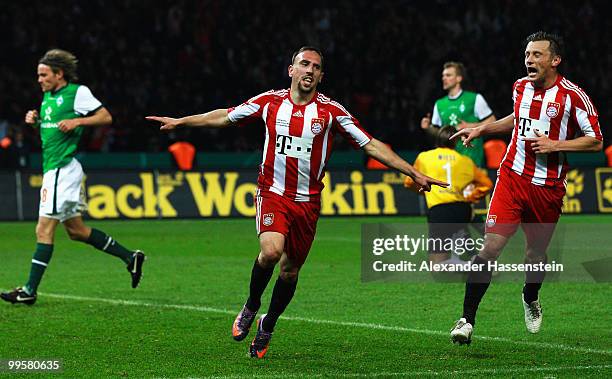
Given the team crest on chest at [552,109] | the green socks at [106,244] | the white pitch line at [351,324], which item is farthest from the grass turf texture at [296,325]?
the team crest on chest at [552,109]

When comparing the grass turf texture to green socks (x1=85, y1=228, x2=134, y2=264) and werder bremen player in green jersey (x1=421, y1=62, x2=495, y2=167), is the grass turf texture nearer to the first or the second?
green socks (x1=85, y1=228, x2=134, y2=264)

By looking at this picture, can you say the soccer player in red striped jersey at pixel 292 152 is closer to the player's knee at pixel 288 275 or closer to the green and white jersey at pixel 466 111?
the player's knee at pixel 288 275

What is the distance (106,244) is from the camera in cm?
1125

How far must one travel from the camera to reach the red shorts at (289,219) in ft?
25.6

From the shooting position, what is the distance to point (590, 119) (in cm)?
841

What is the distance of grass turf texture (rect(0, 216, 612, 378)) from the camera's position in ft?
24.1

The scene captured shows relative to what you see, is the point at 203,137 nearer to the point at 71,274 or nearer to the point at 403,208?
the point at 403,208

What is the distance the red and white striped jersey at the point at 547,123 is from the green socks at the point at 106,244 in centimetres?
414

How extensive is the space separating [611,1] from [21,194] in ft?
61.0

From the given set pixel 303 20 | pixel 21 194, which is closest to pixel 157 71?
pixel 303 20

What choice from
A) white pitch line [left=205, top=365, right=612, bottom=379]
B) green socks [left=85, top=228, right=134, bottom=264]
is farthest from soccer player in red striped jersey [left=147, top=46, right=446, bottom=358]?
green socks [left=85, top=228, right=134, bottom=264]

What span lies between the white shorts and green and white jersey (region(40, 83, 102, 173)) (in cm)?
8

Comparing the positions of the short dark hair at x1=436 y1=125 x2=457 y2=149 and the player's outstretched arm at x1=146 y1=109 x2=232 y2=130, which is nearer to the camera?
the player's outstretched arm at x1=146 y1=109 x2=232 y2=130

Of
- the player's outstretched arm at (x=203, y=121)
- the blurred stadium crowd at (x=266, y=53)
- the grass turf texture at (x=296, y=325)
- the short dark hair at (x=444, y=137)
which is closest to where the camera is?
the grass turf texture at (x=296, y=325)
